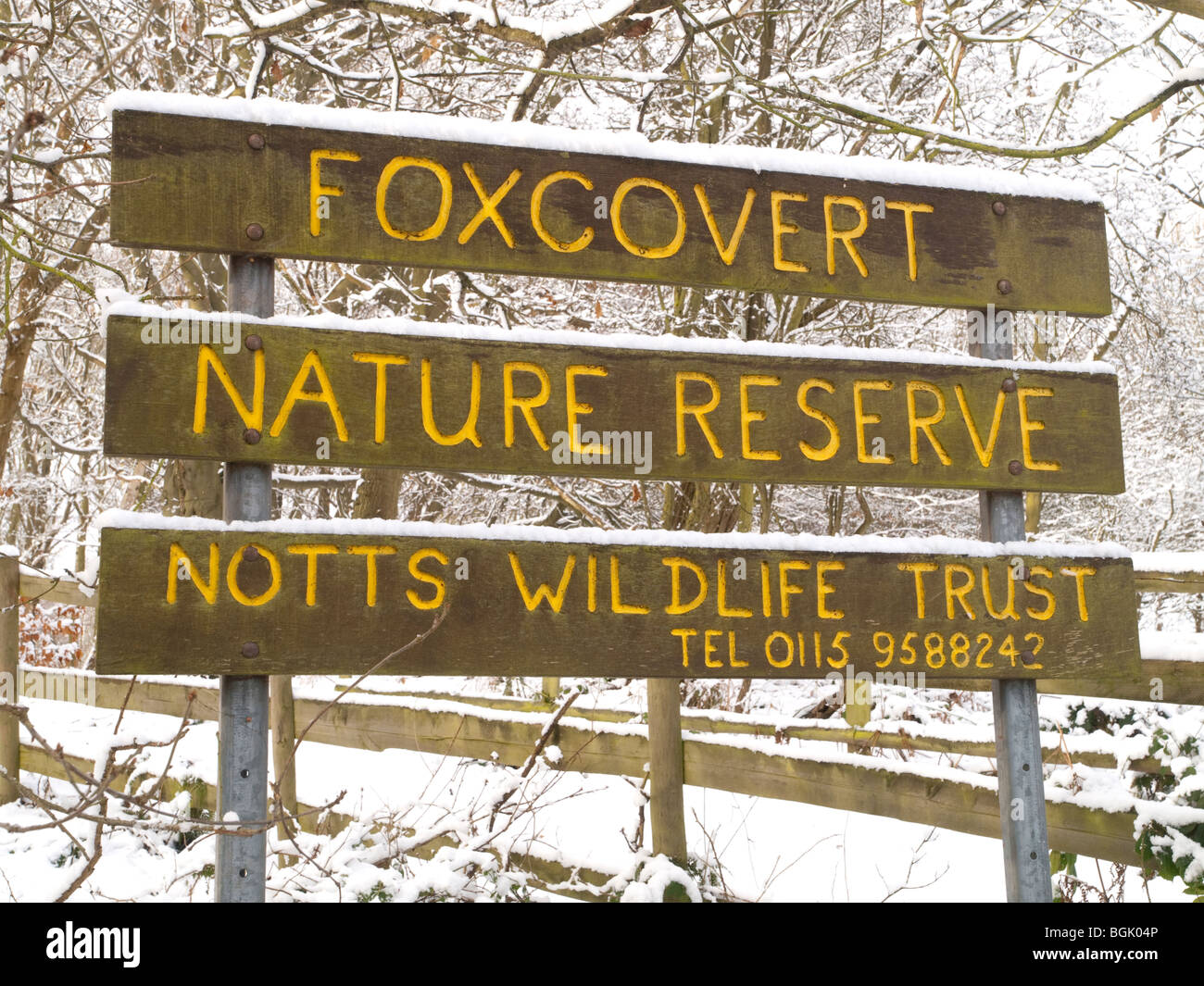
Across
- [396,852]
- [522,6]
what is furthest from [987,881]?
[522,6]

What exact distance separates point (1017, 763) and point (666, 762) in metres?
1.67

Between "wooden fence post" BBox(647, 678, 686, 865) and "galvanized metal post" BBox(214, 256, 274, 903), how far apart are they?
78.7 inches

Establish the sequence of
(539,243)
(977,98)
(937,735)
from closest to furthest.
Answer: (539,243) → (937,735) → (977,98)

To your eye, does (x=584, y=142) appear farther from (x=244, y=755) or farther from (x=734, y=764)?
(x=734, y=764)

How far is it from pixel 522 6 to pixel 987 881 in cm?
500

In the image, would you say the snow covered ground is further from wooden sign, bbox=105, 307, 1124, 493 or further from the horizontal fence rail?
wooden sign, bbox=105, 307, 1124, 493

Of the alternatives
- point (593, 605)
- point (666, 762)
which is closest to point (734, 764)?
point (666, 762)

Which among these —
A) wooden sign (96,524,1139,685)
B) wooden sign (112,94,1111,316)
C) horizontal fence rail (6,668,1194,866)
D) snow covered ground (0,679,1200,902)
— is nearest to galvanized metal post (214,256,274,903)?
wooden sign (96,524,1139,685)

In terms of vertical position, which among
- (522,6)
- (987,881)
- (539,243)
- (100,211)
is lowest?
(987,881)

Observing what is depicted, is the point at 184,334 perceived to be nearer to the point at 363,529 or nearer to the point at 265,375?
the point at 265,375

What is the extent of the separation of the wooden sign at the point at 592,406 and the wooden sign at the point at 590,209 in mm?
201

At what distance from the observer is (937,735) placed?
4.07m

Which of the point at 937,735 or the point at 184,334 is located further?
the point at 937,735

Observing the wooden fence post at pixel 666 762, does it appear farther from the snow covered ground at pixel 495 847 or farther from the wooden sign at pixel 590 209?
the wooden sign at pixel 590 209
